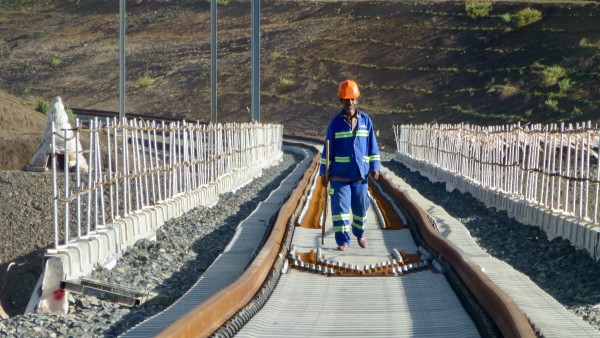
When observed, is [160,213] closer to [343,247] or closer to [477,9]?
[343,247]

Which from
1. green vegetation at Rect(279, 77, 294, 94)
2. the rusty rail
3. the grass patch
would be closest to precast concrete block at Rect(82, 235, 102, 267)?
the rusty rail

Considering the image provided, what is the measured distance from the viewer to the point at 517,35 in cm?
8719

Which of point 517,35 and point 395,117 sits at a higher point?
point 517,35

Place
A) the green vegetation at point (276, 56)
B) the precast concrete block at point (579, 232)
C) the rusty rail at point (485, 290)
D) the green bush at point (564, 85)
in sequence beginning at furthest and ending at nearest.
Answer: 1. the green vegetation at point (276, 56)
2. the green bush at point (564, 85)
3. the precast concrete block at point (579, 232)
4. the rusty rail at point (485, 290)

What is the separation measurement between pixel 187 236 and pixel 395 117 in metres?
61.6

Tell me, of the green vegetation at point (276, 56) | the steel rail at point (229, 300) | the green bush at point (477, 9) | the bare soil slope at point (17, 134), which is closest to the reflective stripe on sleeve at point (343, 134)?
the steel rail at point (229, 300)

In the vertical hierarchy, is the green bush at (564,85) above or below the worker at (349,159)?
above

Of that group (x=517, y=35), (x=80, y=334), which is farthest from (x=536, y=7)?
(x=80, y=334)

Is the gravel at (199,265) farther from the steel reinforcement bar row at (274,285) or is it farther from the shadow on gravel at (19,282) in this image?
the shadow on gravel at (19,282)

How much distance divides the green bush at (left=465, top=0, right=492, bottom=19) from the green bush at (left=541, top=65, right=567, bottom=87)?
21.5m

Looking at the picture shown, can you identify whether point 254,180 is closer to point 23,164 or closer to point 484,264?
point 23,164

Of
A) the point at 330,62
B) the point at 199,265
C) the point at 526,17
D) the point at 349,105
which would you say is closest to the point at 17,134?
the point at 199,265

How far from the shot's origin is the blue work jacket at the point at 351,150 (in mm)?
12953

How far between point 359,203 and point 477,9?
85.2 metres
